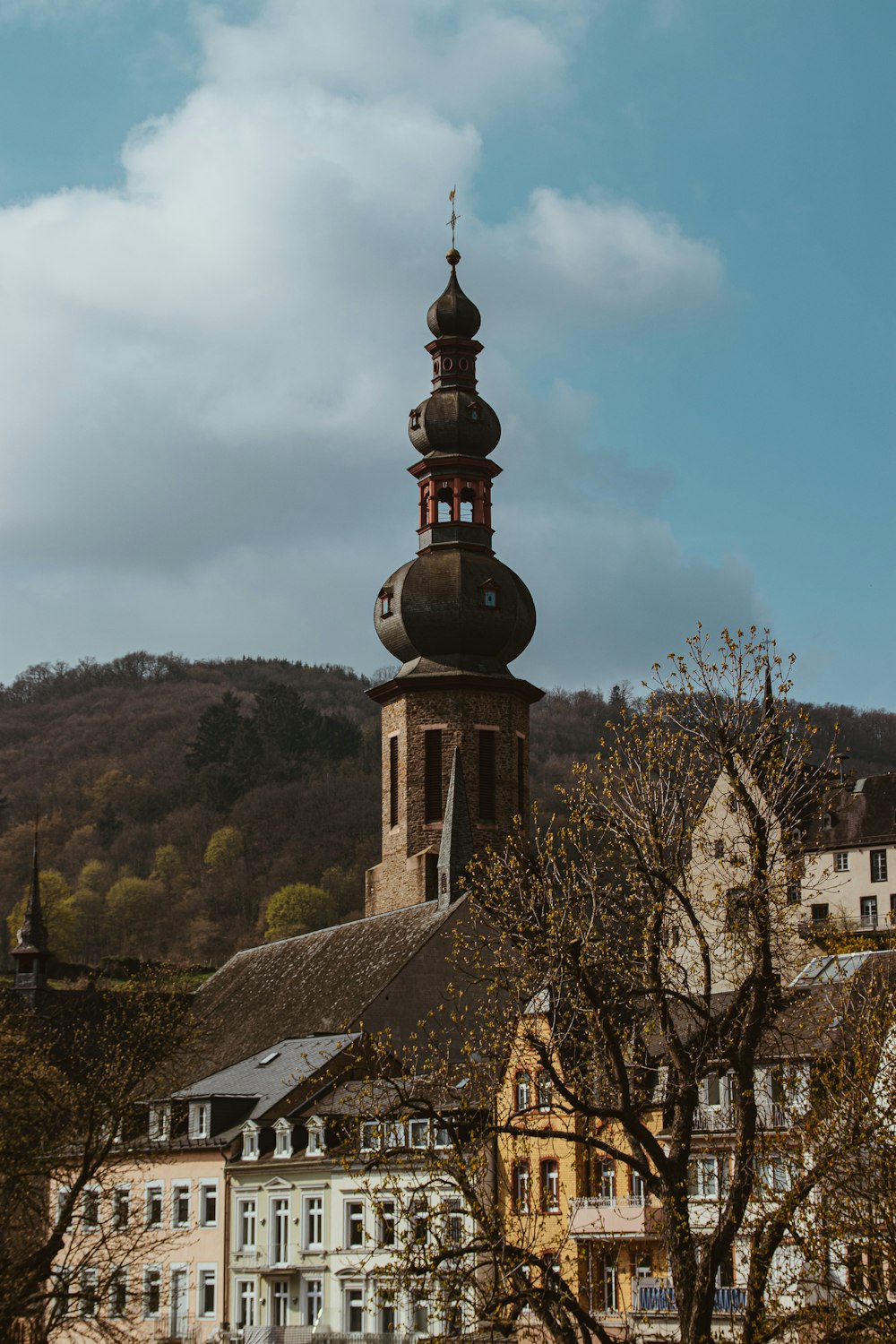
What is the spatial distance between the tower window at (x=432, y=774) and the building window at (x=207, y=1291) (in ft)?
47.1

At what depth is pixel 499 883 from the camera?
22750mm

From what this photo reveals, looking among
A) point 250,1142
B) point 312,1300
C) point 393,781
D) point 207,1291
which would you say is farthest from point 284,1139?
point 393,781

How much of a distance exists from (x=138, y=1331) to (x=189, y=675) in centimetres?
11627

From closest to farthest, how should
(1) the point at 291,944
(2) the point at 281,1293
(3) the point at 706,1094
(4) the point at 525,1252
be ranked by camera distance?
1. (4) the point at 525,1252
2. (3) the point at 706,1094
3. (2) the point at 281,1293
4. (1) the point at 291,944

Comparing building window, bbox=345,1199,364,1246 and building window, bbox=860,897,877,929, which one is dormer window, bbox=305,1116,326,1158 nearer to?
building window, bbox=345,1199,364,1246

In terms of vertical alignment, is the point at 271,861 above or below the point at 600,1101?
above

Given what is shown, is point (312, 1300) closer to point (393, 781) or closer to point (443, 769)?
point (443, 769)

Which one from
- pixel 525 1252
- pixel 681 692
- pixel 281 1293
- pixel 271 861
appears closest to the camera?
pixel 525 1252

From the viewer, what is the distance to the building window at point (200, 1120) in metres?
44.6

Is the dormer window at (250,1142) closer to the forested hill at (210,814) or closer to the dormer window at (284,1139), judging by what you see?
the dormer window at (284,1139)

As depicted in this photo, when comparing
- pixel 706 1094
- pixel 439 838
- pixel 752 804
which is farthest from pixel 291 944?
pixel 752 804

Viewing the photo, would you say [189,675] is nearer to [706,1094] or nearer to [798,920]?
[798,920]

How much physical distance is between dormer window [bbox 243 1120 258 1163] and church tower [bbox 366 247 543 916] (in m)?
9.57

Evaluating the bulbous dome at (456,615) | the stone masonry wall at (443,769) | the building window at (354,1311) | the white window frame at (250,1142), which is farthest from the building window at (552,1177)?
the bulbous dome at (456,615)
